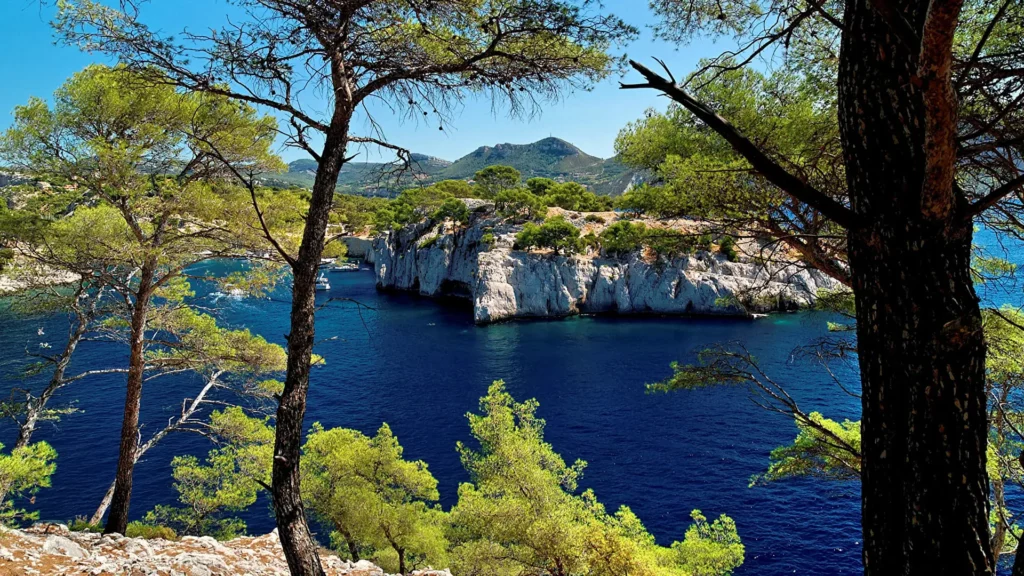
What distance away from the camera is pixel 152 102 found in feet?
31.5

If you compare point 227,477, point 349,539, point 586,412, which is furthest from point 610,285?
point 227,477

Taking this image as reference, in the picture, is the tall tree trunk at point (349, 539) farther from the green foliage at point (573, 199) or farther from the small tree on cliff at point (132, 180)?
the green foliage at point (573, 199)

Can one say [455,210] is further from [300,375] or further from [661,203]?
[300,375]

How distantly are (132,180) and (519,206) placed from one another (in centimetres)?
4842

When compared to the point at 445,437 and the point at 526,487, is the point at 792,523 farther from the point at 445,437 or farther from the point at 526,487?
the point at 445,437

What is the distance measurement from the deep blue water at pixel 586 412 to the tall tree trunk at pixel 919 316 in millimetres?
9622

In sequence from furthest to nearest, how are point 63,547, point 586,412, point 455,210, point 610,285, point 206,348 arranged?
point 455,210, point 610,285, point 586,412, point 206,348, point 63,547

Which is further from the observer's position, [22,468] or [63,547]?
[22,468]

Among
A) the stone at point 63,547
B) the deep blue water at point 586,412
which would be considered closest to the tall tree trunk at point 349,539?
the deep blue water at point 586,412

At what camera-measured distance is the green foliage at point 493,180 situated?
234ft

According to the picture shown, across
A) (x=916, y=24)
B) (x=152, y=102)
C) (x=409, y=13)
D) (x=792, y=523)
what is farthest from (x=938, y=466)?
(x=792, y=523)

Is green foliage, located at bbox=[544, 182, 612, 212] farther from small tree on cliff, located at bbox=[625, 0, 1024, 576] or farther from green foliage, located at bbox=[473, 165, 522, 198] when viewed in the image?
small tree on cliff, located at bbox=[625, 0, 1024, 576]

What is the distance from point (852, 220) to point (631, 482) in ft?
64.9

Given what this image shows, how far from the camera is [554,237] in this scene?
50594 millimetres
